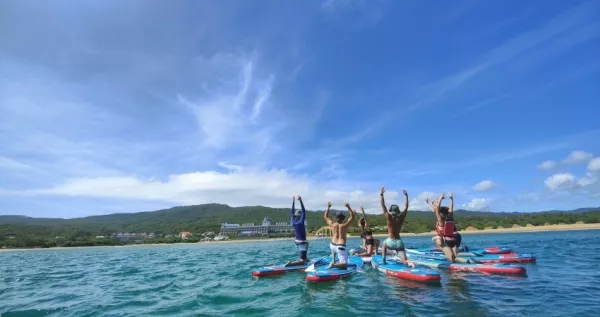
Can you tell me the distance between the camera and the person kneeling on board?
59.7ft

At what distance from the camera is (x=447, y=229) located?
18.3 metres

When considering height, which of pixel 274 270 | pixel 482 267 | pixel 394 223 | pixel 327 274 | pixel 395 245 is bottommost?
pixel 274 270

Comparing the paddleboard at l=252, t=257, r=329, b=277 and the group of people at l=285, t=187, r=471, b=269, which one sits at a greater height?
the group of people at l=285, t=187, r=471, b=269

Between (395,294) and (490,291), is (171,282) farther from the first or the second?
(490,291)

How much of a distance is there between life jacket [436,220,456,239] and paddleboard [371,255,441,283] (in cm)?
274

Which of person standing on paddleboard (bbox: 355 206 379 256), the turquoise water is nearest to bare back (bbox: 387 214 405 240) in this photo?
the turquoise water

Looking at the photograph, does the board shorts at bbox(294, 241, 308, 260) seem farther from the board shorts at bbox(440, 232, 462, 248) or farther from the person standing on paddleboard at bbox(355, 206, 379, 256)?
the board shorts at bbox(440, 232, 462, 248)

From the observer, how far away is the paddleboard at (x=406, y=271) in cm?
1492

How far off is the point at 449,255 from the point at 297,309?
10.9 meters

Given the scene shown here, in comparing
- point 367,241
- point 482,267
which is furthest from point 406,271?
point 367,241

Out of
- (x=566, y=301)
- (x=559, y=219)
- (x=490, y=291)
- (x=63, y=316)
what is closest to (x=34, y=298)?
(x=63, y=316)

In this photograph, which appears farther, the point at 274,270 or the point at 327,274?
the point at 274,270

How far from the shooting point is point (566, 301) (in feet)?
38.3

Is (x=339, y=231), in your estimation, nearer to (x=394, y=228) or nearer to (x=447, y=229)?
(x=394, y=228)
